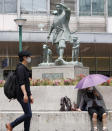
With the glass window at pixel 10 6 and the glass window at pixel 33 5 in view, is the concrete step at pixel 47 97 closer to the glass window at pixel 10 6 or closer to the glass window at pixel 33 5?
the glass window at pixel 33 5

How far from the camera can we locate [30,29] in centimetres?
3622

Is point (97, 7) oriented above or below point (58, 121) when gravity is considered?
above

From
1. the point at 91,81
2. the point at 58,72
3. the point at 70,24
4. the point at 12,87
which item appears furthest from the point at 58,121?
the point at 70,24

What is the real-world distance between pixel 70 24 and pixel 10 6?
5867 mm

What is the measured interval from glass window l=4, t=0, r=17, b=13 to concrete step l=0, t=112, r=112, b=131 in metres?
28.2

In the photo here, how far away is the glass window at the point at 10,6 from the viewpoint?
3731 cm

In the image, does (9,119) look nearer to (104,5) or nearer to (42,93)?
(42,93)

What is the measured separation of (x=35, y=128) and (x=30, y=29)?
26794 millimetres

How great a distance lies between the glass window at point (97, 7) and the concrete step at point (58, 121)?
28.3 m

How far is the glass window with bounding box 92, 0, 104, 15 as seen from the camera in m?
37.5

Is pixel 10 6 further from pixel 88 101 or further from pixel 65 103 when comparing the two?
pixel 88 101

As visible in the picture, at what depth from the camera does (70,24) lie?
3675cm

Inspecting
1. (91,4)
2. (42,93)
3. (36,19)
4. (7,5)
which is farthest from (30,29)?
(42,93)

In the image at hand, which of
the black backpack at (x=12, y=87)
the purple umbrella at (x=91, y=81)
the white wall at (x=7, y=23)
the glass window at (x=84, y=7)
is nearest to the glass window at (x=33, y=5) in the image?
the white wall at (x=7, y=23)
